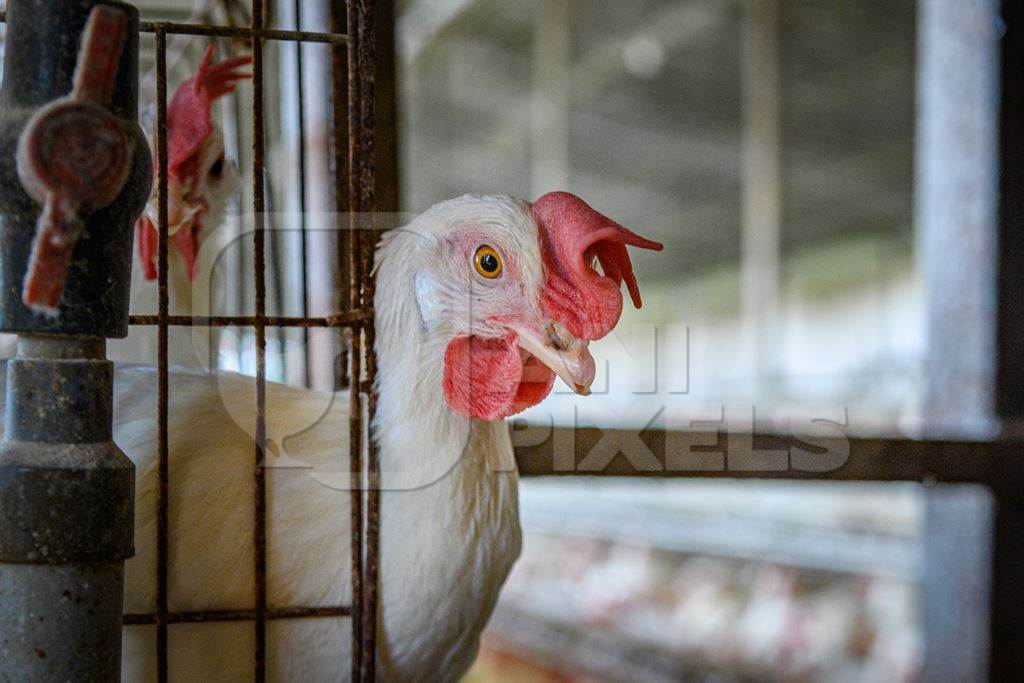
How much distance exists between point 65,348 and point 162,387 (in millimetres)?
184

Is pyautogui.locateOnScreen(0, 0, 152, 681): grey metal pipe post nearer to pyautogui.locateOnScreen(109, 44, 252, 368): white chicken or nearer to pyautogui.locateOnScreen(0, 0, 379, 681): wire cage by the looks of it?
pyautogui.locateOnScreen(0, 0, 379, 681): wire cage

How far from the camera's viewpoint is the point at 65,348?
601 mm

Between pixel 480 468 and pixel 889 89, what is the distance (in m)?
8.02

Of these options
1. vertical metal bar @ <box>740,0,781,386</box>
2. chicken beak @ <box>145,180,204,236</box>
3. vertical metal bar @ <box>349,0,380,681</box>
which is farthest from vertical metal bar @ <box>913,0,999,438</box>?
vertical metal bar @ <box>740,0,781,386</box>

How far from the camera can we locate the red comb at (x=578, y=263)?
813 mm

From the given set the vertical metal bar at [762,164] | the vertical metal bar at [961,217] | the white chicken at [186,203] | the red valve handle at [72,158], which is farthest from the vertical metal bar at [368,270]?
the vertical metal bar at [762,164]

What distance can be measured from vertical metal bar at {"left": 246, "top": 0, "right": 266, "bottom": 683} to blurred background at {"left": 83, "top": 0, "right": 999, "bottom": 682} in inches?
11.2

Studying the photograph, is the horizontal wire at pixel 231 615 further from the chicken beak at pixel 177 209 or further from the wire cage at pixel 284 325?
the chicken beak at pixel 177 209

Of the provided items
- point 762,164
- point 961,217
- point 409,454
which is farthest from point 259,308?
point 762,164

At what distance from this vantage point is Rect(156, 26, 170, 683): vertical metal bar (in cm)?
78

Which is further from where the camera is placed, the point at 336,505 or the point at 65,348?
the point at 336,505

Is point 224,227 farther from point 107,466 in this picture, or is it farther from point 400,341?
point 107,466

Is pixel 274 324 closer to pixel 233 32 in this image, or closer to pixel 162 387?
pixel 162 387

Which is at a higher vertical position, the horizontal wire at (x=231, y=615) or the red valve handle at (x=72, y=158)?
the red valve handle at (x=72, y=158)
